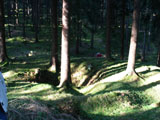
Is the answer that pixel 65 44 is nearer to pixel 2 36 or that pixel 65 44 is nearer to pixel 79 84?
pixel 79 84

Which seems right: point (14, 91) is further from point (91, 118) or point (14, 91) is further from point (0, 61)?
point (0, 61)

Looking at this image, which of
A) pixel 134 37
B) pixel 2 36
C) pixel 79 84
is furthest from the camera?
pixel 2 36

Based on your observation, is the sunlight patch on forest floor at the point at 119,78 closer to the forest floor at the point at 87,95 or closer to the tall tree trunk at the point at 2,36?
the forest floor at the point at 87,95

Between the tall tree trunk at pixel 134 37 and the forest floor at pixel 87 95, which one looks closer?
the forest floor at pixel 87 95

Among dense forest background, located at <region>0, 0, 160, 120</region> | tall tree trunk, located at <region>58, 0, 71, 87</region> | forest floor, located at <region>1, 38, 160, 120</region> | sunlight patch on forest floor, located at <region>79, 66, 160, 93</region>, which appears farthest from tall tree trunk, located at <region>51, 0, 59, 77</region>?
sunlight patch on forest floor, located at <region>79, 66, 160, 93</region>

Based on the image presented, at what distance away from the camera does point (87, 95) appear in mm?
10102

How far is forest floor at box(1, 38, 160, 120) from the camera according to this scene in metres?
6.19

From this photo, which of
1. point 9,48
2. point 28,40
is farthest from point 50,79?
point 28,40

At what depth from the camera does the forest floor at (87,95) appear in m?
6.19

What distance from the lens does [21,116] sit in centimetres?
507

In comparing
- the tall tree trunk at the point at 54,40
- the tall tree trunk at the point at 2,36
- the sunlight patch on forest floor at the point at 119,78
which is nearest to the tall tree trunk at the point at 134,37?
the sunlight patch on forest floor at the point at 119,78

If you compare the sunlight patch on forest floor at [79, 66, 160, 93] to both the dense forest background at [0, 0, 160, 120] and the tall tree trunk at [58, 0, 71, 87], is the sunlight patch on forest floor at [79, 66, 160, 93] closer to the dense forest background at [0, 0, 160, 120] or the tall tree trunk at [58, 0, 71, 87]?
the dense forest background at [0, 0, 160, 120]

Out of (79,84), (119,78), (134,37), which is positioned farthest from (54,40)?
(134,37)

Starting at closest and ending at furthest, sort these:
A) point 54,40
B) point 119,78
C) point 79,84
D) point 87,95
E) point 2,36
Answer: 1. point 87,95
2. point 119,78
3. point 54,40
4. point 79,84
5. point 2,36
